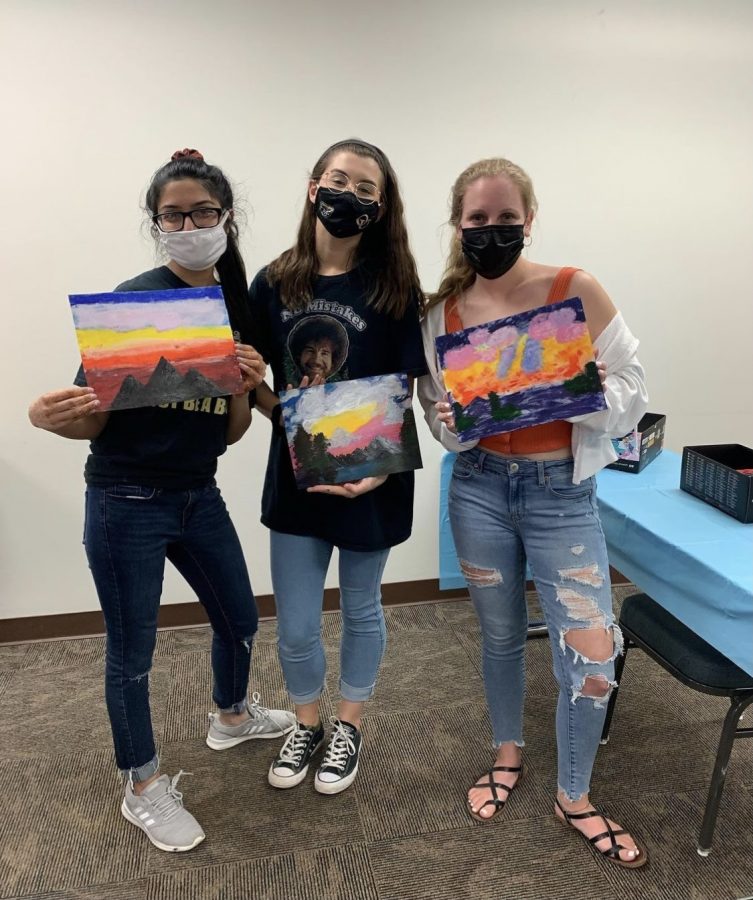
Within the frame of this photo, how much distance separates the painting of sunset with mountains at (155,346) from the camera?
132 centimetres

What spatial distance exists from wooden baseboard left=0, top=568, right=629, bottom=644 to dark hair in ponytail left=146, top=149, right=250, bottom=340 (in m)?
1.68

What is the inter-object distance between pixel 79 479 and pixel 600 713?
6.91 feet

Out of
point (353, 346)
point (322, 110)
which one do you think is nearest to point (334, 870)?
point (353, 346)

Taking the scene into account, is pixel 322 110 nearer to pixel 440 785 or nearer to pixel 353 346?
pixel 353 346

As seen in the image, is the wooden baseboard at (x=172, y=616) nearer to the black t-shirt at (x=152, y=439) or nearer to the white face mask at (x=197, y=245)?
the black t-shirt at (x=152, y=439)

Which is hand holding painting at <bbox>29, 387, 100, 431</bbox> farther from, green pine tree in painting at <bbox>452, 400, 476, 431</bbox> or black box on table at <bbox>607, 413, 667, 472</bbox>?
black box on table at <bbox>607, 413, 667, 472</bbox>

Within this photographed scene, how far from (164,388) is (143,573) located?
457 mm

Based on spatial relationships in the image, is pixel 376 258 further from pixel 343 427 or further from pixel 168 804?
pixel 168 804

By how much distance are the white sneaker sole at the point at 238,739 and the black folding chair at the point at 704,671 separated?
3.64 feet

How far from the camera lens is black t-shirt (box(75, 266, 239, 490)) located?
56.2 inches

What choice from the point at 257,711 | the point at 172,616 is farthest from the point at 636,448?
the point at 172,616

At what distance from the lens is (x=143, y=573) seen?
151 cm

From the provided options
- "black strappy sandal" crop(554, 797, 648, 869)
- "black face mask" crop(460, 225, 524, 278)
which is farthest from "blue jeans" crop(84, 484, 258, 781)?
"black strappy sandal" crop(554, 797, 648, 869)

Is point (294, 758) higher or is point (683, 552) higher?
point (683, 552)
